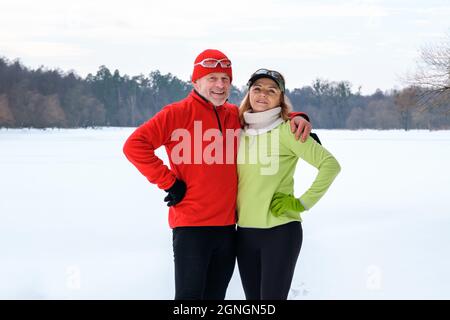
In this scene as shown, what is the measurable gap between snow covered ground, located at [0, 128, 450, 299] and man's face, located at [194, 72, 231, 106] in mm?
2151

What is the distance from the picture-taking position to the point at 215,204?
284cm

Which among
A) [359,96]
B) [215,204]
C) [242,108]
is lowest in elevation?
[215,204]

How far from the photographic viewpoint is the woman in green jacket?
284cm

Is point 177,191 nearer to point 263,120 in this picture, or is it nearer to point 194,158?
point 194,158

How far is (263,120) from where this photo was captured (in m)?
2.88

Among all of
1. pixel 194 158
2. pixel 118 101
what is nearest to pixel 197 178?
pixel 194 158

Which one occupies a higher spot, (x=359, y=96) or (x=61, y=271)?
(x=359, y=96)

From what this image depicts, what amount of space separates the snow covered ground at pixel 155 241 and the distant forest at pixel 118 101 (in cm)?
4597

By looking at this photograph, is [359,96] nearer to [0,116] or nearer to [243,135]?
[0,116]

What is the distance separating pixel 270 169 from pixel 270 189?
10cm

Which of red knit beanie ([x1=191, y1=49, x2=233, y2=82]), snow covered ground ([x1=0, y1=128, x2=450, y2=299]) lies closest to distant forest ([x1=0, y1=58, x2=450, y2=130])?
snow covered ground ([x1=0, y1=128, x2=450, y2=299])

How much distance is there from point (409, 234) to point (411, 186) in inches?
213

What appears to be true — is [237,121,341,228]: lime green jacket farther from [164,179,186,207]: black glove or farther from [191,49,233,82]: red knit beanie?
[191,49,233,82]: red knit beanie
